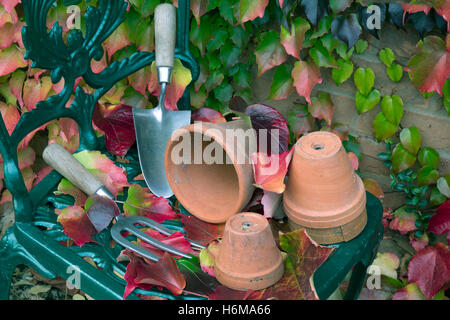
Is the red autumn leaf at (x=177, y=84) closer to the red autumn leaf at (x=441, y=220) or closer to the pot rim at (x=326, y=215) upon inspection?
the pot rim at (x=326, y=215)

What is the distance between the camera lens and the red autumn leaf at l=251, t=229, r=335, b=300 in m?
0.84

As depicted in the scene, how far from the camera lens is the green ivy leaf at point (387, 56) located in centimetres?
129

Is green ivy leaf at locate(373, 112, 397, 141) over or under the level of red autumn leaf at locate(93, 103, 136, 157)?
under

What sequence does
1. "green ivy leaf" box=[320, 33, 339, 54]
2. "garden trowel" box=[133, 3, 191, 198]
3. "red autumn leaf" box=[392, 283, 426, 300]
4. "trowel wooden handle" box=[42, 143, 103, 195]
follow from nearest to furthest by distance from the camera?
"trowel wooden handle" box=[42, 143, 103, 195] < "garden trowel" box=[133, 3, 191, 198] < "green ivy leaf" box=[320, 33, 339, 54] < "red autumn leaf" box=[392, 283, 426, 300]

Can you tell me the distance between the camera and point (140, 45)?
139cm

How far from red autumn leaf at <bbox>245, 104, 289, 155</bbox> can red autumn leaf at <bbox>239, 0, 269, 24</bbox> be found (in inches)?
10.3

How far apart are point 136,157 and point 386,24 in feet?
2.26

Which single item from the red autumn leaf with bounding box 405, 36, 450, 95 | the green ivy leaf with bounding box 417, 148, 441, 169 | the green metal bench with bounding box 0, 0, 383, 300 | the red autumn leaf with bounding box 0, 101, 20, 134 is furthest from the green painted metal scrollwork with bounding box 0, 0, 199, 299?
the green ivy leaf with bounding box 417, 148, 441, 169

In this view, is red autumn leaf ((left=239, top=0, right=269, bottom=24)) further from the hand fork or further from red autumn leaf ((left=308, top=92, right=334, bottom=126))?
the hand fork

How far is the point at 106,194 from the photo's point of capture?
1083 mm

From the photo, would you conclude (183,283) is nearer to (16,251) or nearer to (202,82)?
(16,251)

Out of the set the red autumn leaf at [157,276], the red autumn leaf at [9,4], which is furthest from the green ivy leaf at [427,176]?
the red autumn leaf at [9,4]

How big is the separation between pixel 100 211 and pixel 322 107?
68 cm

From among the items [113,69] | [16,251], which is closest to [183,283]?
[16,251]
